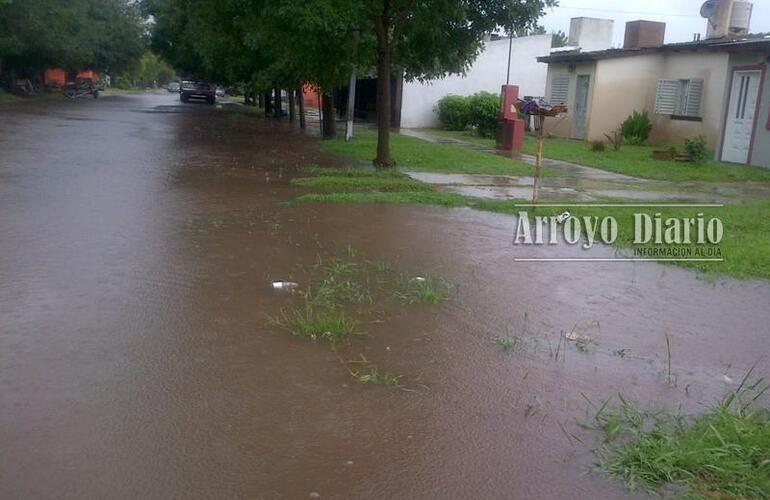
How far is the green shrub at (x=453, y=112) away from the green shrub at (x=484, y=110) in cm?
31

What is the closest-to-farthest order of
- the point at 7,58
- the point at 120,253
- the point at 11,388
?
the point at 11,388
the point at 120,253
the point at 7,58

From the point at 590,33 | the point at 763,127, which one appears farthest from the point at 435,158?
the point at 590,33

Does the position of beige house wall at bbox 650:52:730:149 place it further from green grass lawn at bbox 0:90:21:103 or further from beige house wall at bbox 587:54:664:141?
green grass lawn at bbox 0:90:21:103

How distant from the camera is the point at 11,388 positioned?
444cm

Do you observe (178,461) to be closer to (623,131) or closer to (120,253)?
(120,253)

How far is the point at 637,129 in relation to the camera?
24.3 metres

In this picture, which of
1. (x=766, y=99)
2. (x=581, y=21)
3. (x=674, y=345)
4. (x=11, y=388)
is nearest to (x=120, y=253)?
(x=11, y=388)

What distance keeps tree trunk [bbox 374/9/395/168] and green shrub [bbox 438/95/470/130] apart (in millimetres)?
15834

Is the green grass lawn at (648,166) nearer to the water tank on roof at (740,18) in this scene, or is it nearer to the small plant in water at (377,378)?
the water tank on roof at (740,18)

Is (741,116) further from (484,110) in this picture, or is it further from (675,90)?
(484,110)

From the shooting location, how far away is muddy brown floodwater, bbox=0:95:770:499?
12.3 feet

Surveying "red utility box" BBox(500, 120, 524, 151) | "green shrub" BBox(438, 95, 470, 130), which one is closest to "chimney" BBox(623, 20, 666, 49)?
"green shrub" BBox(438, 95, 470, 130)

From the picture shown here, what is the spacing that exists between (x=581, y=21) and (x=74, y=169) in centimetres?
2680

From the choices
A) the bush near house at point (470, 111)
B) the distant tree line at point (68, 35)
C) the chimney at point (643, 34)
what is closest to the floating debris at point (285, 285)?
the bush near house at point (470, 111)
